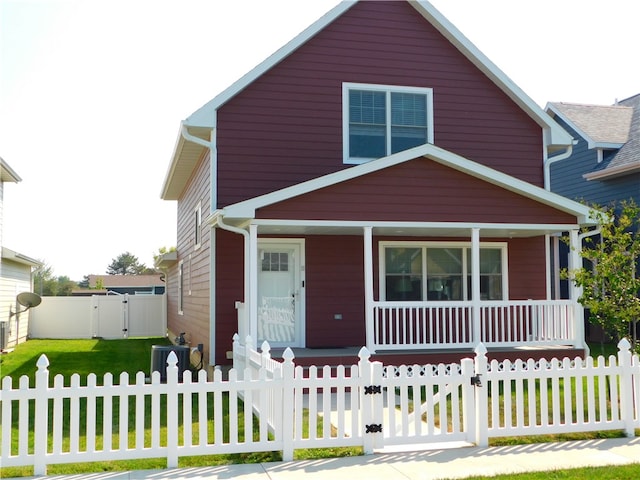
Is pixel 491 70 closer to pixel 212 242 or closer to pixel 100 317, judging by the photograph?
pixel 212 242

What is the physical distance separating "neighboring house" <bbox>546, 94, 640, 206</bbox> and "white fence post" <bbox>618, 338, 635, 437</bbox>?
11.3 m

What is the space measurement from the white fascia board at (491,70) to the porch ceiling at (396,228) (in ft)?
8.11

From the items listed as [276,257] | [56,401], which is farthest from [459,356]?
[56,401]

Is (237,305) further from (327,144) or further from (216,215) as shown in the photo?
(327,144)

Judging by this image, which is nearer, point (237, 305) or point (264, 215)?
point (264, 215)

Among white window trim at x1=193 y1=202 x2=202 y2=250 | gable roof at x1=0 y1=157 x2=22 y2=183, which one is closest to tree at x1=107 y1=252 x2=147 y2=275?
gable roof at x1=0 y1=157 x2=22 y2=183

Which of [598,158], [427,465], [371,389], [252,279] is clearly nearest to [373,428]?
[371,389]

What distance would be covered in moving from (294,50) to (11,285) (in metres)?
13.6

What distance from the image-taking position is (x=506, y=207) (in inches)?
479

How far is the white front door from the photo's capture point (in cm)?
1340

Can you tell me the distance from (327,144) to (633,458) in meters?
8.52

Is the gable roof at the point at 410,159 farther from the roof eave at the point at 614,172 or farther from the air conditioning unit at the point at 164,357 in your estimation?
the roof eave at the point at 614,172

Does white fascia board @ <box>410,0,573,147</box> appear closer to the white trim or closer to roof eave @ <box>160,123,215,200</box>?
the white trim

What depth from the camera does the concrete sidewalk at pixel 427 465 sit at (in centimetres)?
645
